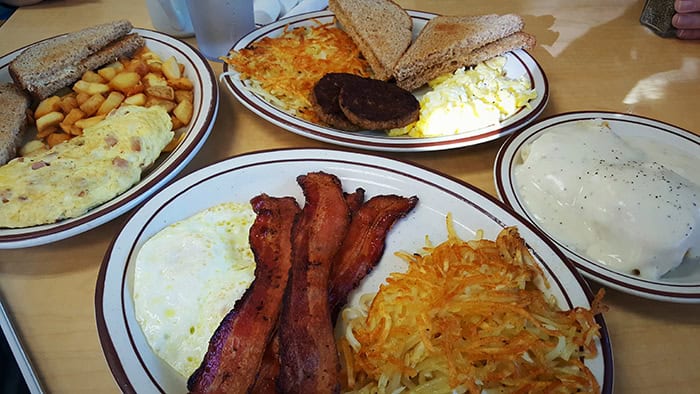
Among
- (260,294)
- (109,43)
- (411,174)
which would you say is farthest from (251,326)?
(109,43)

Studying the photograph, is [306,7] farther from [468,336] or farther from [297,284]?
[468,336]

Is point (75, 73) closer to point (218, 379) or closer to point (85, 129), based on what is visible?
point (85, 129)

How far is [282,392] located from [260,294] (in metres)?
0.25

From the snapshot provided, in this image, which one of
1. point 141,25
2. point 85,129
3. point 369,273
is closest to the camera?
point 369,273

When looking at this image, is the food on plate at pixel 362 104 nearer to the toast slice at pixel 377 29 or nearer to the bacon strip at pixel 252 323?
the toast slice at pixel 377 29

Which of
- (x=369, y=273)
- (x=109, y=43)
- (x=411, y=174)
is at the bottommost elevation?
(x=369, y=273)

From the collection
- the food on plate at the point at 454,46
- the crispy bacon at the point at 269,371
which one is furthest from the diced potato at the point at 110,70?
the crispy bacon at the point at 269,371

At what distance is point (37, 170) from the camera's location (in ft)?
4.78

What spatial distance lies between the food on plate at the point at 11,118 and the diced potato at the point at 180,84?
57 centimetres

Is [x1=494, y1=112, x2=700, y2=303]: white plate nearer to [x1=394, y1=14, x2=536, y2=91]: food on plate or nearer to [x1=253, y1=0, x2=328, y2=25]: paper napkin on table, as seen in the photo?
[x1=394, y1=14, x2=536, y2=91]: food on plate

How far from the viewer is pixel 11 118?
1783 millimetres

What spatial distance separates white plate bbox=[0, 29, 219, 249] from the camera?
1.32 meters

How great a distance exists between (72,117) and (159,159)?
417 mm

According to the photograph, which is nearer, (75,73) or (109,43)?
(75,73)
